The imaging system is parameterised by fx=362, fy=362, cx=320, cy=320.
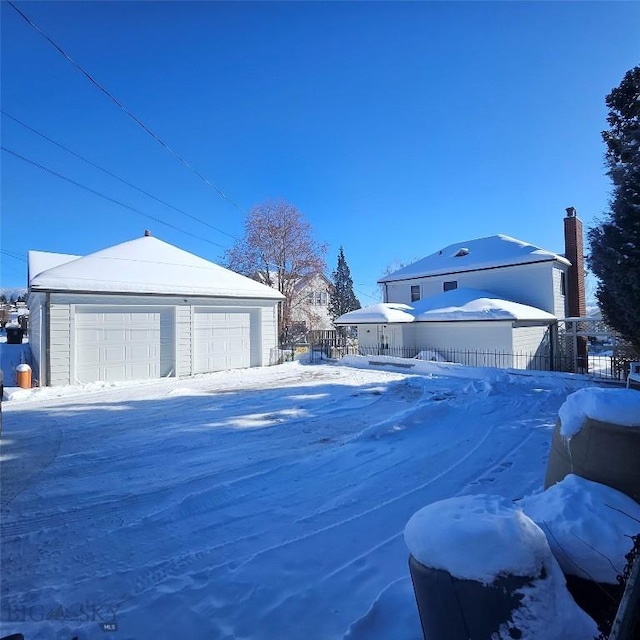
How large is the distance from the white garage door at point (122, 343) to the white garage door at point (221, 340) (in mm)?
1184

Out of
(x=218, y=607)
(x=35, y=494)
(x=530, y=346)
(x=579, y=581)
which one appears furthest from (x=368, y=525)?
(x=530, y=346)

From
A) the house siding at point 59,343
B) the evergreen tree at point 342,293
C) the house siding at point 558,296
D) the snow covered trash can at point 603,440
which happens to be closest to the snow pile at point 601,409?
the snow covered trash can at point 603,440

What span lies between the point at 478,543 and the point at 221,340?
1461cm

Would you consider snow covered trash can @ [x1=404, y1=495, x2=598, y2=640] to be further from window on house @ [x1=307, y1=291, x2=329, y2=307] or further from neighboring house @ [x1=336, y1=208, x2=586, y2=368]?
window on house @ [x1=307, y1=291, x2=329, y2=307]

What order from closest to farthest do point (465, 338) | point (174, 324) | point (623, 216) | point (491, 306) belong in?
point (623, 216) < point (174, 324) < point (491, 306) < point (465, 338)

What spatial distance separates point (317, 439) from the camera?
6.30 m

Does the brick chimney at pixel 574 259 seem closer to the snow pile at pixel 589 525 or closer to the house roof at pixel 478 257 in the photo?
the house roof at pixel 478 257

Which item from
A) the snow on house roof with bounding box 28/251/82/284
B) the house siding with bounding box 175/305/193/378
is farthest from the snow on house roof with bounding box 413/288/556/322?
the snow on house roof with bounding box 28/251/82/284

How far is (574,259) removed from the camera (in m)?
21.1

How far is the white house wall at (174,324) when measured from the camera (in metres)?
11.5

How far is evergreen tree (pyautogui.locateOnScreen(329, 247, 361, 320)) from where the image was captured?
136ft

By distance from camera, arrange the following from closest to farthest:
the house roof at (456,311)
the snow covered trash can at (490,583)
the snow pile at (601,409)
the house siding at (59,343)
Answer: the snow covered trash can at (490,583)
the snow pile at (601,409)
the house siding at (59,343)
the house roof at (456,311)

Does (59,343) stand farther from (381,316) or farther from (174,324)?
(381,316)

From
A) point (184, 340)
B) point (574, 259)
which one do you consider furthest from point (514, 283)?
point (184, 340)
